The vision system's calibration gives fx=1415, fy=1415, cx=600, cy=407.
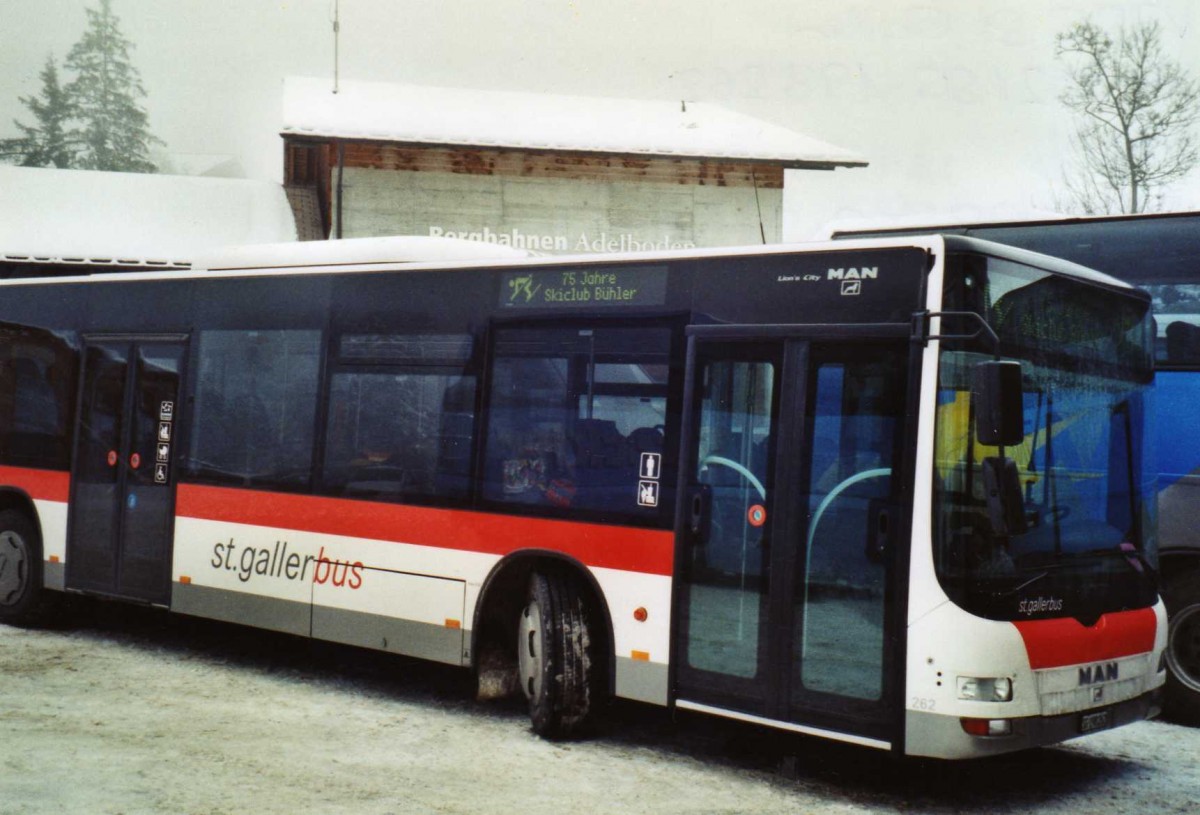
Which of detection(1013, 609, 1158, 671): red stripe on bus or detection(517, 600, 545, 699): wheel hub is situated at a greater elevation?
detection(1013, 609, 1158, 671): red stripe on bus

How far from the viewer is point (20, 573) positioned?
1188cm

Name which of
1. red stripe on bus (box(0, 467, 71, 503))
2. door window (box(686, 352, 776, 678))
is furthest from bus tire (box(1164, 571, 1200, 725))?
red stripe on bus (box(0, 467, 71, 503))

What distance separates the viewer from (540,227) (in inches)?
1068

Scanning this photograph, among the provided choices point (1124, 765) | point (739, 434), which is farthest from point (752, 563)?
point (1124, 765)

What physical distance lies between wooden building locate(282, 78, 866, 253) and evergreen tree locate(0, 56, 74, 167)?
33024mm

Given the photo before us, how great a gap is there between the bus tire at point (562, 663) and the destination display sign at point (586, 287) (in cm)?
167

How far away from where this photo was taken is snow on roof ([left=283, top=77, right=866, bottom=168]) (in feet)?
86.2

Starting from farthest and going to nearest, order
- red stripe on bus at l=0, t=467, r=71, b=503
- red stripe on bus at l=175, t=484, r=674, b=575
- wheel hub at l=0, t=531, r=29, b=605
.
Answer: wheel hub at l=0, t=531, r=29, b=605, red stripe on bus at l=0, t=467, r=71, b=503, red stripe on bus at l=175, t=484, r=674, b=575

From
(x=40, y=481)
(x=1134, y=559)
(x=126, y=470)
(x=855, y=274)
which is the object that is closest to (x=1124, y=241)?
(x=1134, y=559)

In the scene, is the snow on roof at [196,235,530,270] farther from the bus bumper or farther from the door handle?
the bus bumper

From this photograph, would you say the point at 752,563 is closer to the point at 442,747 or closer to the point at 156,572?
the point at 442,747

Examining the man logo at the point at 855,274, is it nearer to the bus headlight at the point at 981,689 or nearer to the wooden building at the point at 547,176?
the bus headlight at the point at 981,689

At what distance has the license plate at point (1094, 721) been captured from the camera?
274 inches

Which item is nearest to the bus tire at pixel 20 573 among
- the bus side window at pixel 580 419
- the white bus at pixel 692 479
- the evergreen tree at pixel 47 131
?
the white bus at pixel 692 479
